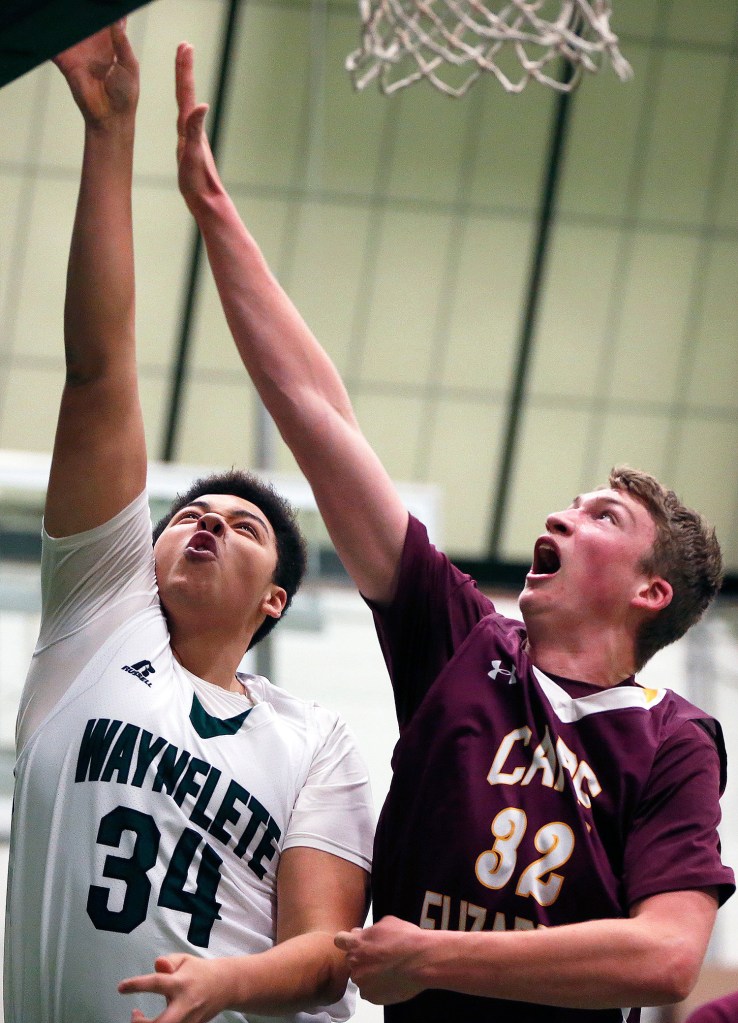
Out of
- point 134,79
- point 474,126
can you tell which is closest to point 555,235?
point 474,126

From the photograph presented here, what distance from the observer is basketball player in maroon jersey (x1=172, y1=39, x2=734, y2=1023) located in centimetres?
184

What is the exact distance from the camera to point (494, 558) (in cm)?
908

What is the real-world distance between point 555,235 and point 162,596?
7.14 metres

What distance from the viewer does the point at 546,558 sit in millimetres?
2432

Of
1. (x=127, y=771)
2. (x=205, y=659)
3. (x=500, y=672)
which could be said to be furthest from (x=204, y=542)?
(x=500, y=672)

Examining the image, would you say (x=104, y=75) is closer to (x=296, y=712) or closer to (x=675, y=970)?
(x=296, y=712)

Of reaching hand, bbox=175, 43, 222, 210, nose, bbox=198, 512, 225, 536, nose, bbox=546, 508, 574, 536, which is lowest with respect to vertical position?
nose, bbox=198, 512, 225, 536

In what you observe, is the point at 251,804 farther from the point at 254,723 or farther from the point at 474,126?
the point at 474,126

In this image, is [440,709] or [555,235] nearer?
[440,709]

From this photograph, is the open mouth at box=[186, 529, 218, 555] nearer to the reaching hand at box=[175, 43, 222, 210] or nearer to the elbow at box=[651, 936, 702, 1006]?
the reaching hand at box=[175, 43, 222, 210]

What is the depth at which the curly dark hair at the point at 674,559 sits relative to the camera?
2381 millimetres

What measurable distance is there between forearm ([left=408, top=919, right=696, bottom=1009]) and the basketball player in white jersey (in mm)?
338

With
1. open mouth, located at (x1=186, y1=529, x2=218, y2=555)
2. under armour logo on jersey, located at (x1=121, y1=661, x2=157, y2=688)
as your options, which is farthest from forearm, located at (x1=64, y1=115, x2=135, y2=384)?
under armour logo on jersey, located at (x1=121, y1=661, x2=157, y2=688)

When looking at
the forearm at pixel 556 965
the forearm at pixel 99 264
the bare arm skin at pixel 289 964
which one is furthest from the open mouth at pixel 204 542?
the forearm at pixel 556 965
